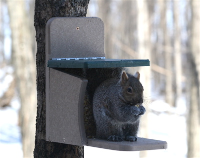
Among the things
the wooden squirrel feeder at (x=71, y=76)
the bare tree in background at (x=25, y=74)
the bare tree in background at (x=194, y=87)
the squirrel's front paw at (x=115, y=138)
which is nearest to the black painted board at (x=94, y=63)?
the wooden squirrel feeder at (x=71, y=76)

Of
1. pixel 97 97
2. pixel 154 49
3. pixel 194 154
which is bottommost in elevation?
pixel 194 154

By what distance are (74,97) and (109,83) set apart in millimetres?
267

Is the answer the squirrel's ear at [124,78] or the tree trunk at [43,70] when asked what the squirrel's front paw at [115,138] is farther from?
the tree trunk at [43,70]

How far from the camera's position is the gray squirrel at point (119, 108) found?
8.52ft

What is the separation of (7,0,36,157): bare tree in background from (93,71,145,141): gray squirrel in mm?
4952

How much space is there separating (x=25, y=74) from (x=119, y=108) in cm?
530

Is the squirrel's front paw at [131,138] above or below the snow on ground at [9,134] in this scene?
above

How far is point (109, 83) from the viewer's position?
2.80m

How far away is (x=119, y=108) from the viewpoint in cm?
260

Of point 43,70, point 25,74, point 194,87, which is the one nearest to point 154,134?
point 194,87

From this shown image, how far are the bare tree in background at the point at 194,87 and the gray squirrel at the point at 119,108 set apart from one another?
567 centimetres

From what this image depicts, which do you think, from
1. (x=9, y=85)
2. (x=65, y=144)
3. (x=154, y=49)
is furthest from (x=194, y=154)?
(x=154, y=49)

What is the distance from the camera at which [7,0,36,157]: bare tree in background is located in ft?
24.8

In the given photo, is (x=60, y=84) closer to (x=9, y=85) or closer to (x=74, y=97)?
(x=74, y=97)
